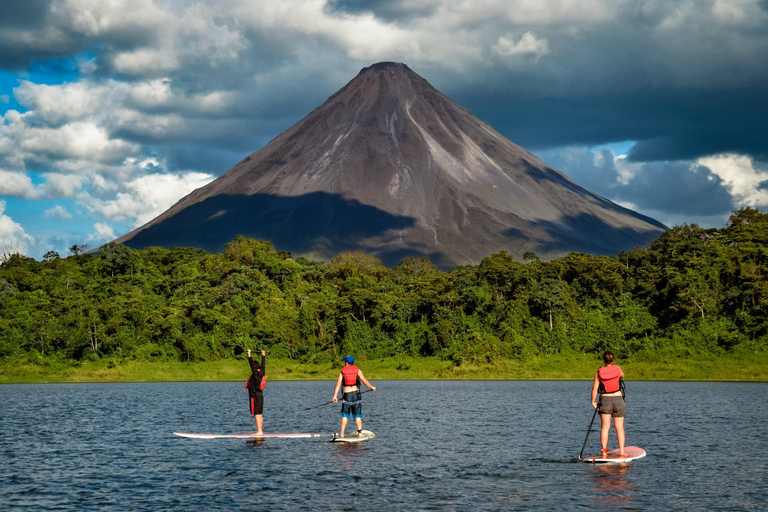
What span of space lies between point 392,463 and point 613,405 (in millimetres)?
7388

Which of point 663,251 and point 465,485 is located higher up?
point 663,251

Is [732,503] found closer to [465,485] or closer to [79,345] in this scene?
[465,485]

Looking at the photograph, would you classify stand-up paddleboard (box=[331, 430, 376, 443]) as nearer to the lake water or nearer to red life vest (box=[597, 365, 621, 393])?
the lake water

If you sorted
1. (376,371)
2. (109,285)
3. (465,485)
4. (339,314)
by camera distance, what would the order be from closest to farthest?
1. (465,485)
2. (376,371)
3. (339,314)
4. (109,285)

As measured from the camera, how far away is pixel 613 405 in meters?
25.0

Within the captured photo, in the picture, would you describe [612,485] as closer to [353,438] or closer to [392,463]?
[392,463]

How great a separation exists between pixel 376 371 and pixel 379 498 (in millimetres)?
85531

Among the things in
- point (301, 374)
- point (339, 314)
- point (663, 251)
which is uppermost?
point (663, 251)

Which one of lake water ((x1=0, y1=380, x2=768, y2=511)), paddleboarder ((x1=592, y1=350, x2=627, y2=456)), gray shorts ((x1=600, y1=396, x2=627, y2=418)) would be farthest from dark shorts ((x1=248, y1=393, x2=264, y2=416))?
gray shorts ((x1=600, y1=396, x2=627, y2=418))

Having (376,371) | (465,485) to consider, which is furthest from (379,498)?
(376,371)

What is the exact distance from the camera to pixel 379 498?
20.1 metres

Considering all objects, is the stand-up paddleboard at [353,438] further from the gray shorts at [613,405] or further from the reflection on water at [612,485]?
the gray shorts at [613,405]

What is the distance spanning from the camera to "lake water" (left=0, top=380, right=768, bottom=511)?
1995 centimetres

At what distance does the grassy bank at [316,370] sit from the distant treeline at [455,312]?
5.93ft
